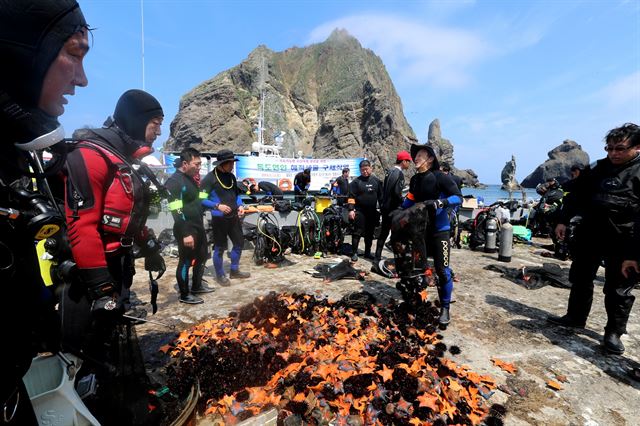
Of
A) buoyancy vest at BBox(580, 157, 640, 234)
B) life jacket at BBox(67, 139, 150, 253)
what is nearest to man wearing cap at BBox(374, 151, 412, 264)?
buoyancy vest at BBox(580, 157, 640, 234)

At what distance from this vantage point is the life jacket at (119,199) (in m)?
2.31

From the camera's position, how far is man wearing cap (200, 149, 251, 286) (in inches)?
231

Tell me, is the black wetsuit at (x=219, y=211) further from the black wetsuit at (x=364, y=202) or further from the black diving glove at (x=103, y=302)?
the black diving glove at (x=103, y=302)

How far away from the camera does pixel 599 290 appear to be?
624 cm

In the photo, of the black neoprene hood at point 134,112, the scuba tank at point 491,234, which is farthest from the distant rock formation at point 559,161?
the black neoprene hood at point 134,112

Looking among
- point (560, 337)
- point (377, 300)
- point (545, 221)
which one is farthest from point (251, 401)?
point (545, 221)

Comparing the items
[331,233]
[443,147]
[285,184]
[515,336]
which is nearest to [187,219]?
[331,233]

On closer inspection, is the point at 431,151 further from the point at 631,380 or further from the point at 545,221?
the point at 545,221

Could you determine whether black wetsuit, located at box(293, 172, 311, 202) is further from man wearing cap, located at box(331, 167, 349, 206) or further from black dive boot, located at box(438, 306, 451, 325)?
black dive boot, located at box(438, 306, 451, 325)

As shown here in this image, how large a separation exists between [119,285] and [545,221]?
13585mm

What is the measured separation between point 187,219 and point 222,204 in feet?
3.30

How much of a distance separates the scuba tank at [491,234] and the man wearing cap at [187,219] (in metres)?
8.28

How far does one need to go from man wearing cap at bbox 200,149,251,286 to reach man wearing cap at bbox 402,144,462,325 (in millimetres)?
3550

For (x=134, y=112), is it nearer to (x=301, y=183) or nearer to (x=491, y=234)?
(x=301, y=183)
